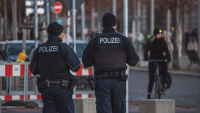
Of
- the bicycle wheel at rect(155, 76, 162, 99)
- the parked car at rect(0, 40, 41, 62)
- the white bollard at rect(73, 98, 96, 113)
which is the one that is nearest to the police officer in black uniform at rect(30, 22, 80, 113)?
the white bollard at rect(73, 98, 96, 113)

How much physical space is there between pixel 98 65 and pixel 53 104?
82 cm

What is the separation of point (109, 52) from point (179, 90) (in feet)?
29.1

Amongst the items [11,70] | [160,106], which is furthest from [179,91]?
[160,106]

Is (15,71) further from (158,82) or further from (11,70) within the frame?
(158,82)

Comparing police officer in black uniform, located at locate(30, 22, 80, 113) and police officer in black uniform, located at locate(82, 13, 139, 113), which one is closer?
police officer in black uniform, located at locate(30, 22, 80, 113)

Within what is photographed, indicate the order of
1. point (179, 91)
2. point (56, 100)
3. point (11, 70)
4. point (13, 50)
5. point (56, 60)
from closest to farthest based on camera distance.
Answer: point (56, 100), point (56, 60), point (11, 70), point (179, 91), point (13, 50)

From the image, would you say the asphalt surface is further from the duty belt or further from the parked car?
A: the duty belt

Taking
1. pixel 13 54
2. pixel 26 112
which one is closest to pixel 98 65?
pixel 26 112

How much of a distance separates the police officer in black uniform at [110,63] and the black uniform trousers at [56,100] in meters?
0.42

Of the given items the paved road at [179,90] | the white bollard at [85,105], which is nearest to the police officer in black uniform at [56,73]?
the white bollard at [85,105]

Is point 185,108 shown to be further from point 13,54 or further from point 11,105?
point 13,54

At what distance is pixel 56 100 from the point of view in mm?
6586

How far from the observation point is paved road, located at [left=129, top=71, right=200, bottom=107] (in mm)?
12980

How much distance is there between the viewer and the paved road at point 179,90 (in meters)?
13.0
